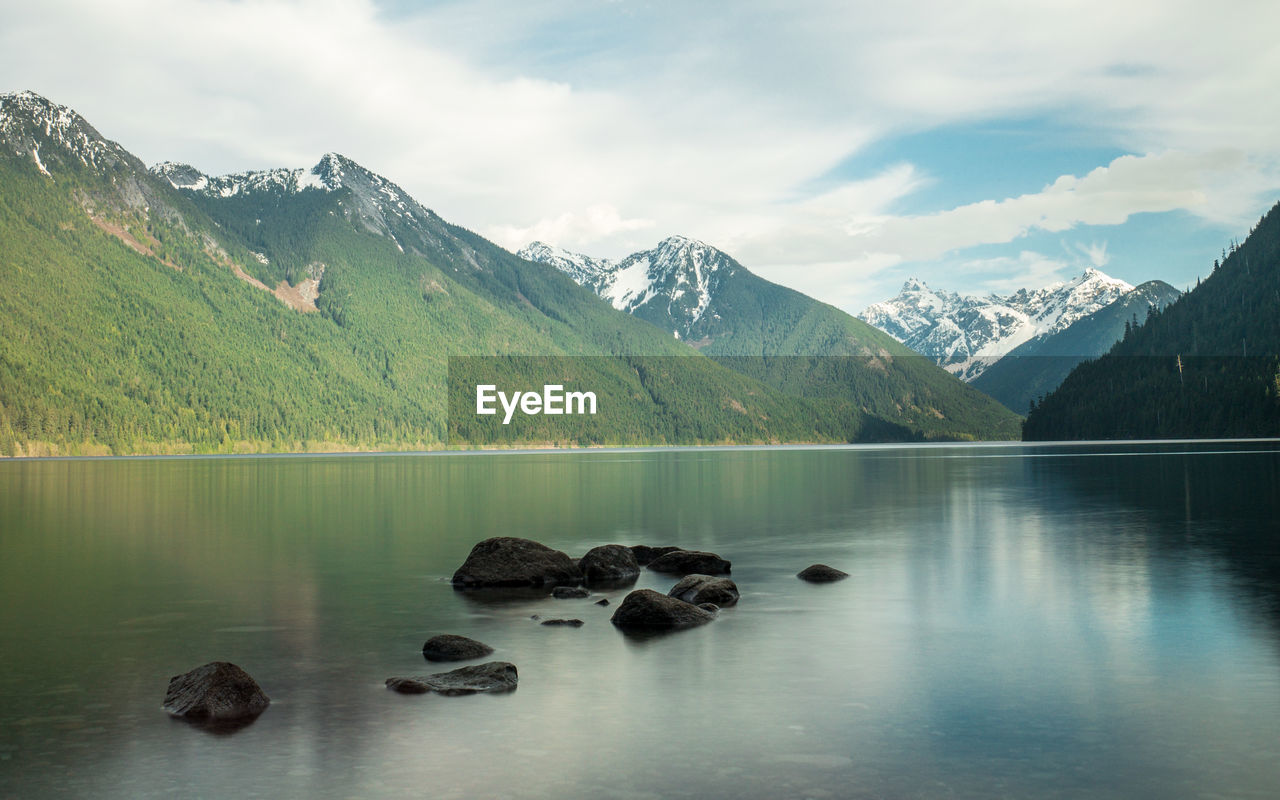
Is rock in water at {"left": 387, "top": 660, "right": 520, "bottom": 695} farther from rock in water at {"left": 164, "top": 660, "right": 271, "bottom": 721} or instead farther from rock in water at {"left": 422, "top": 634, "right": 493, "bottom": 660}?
rock in water at {"left": 164, "top": 660, "right": 271, "bottom": 721}

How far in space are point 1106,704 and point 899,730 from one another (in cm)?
461

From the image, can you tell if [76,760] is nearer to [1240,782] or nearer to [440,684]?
[440,684]

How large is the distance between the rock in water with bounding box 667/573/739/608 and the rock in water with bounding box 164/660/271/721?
1457 cm

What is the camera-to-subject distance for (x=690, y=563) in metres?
38.7

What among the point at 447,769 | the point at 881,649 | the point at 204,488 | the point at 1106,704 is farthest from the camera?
the point at 204,488

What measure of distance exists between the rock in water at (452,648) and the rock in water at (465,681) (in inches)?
75.0

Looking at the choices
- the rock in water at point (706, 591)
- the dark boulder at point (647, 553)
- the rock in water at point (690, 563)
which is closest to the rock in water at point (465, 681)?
the rock in water at point (706, 591)

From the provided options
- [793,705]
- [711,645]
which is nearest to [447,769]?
[793,705]

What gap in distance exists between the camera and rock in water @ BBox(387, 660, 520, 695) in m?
19.9

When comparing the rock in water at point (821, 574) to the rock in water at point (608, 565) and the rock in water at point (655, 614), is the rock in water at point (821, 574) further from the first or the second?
the rock in water at point (655, 614)

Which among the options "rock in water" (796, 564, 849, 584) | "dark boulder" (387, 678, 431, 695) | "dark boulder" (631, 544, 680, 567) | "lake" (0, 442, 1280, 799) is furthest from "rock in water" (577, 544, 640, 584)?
"dark boulder" (387, 678, 431, 695)

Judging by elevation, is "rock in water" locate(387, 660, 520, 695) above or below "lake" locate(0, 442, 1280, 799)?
above

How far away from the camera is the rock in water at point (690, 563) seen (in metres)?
37.8

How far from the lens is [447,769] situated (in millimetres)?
15180
